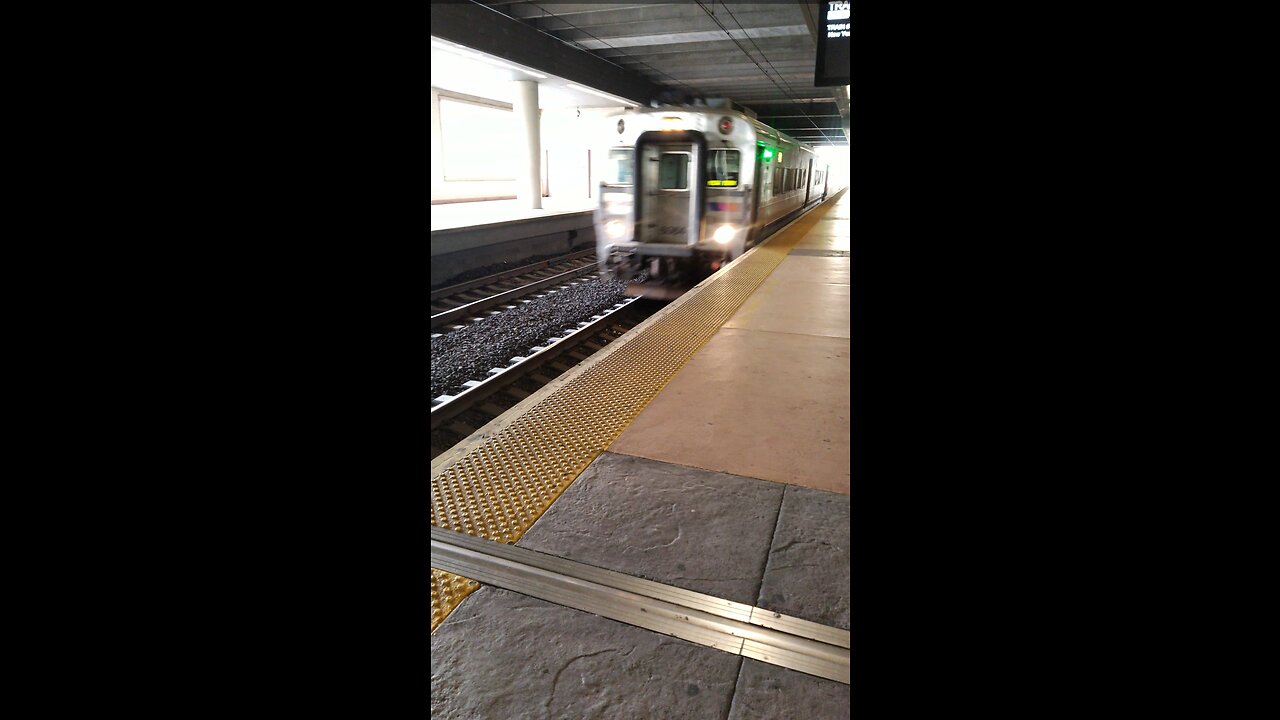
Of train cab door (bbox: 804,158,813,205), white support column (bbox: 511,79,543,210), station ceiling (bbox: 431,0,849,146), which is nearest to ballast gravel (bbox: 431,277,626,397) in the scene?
station ceiling (bbox: 431,0,849,146)

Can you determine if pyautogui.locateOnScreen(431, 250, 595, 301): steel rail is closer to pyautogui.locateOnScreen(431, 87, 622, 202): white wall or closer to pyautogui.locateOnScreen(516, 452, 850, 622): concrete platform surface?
pyautogui.locateOnScreen(516, 452, 850, 622): concrete platform surface

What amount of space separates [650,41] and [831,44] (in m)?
7.34

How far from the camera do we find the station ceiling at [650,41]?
11.4 metres

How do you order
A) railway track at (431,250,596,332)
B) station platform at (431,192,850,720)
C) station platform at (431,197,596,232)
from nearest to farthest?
1. station platform at (431,192,850,720)
2. railway track at (431,250,596,332)
3. station platform at (431,197,596,232)

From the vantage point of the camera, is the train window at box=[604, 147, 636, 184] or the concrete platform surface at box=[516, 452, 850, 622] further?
the train window at box=[604, 147, 636, 184]

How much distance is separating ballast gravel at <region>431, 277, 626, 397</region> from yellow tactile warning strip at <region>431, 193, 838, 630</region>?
1.47 m

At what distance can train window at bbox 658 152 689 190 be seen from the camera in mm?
10242

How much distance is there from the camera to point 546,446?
3299 millimetres

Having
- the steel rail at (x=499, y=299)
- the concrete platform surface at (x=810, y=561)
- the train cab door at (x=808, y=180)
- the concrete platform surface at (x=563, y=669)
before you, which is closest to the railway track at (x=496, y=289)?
the steel rail at (x=499, y=299)

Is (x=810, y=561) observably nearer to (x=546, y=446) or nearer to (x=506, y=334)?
(x=546, y=446)

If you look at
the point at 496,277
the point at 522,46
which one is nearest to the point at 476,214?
the point at 522,46
